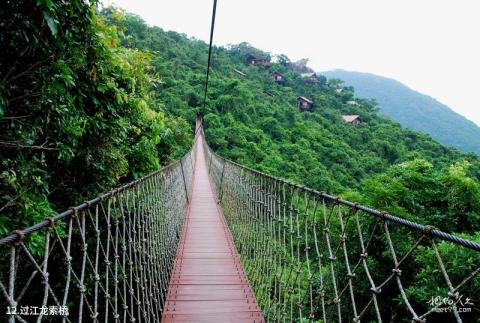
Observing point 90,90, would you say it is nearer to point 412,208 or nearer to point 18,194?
point 18,194

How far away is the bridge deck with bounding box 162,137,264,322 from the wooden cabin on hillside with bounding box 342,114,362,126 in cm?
2802

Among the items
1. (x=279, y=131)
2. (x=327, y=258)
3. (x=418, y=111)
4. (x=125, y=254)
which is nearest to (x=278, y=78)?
(x=279, y=131)

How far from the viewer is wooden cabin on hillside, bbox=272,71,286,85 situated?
123ft

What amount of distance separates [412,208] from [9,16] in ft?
17.5

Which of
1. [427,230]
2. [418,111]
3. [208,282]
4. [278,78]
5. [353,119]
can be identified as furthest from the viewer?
[418,111]

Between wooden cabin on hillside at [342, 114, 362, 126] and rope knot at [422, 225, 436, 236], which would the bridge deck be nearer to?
rope knot at [422, 225, 436, 236]

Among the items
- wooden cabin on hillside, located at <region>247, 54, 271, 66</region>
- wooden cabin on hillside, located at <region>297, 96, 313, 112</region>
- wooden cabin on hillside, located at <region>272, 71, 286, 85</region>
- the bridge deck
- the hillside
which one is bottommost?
the bridge deck

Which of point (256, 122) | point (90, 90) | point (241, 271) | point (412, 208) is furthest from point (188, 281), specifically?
point (256, 122)

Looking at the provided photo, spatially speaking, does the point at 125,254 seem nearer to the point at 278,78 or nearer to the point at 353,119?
the point at 353,119

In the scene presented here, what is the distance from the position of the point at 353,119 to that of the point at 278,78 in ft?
40.4

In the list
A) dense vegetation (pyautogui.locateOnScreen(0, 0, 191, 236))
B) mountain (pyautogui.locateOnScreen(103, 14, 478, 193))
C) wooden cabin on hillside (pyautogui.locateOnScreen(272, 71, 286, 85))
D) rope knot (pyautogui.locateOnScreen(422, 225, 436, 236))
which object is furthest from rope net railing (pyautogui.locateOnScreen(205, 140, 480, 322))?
wooden cabin on hillside (pyautogui.locateOnScreen(272, 71, 286, 85))

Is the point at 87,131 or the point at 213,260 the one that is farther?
the point at 213,260

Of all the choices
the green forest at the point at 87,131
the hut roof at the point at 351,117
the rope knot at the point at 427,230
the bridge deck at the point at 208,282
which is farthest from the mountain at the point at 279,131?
the rope knot at the point at 427,230

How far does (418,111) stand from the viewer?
50656 millimetres
